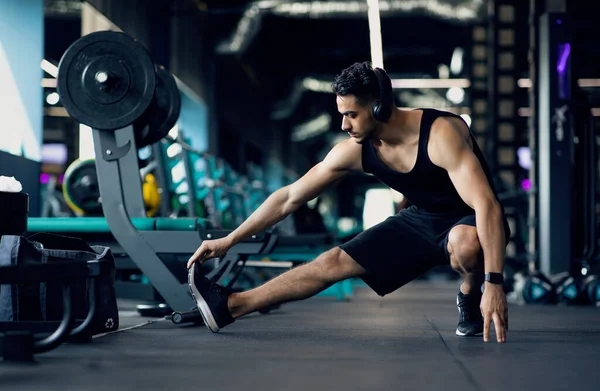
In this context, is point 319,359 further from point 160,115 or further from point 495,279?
point 160,115

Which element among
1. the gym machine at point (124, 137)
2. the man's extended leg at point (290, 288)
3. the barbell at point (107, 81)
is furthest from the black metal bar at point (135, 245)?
the man's extended leg at point (290, 288)

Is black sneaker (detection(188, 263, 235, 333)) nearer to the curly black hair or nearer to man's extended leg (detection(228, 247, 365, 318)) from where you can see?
man's extended leg (detection(228, 247, 365, 318))

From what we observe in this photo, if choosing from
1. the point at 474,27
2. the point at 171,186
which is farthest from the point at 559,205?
the point at 474,27

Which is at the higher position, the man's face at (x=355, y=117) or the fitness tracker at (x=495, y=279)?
the man's face at (x=355, y=117)

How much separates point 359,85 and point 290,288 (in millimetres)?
843

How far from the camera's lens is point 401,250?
10.8 ft

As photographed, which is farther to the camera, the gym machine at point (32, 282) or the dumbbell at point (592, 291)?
the dumbbell at point (592, 291)

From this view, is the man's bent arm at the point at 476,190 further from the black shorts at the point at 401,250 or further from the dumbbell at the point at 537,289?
the dumbbell at the point at 537,289

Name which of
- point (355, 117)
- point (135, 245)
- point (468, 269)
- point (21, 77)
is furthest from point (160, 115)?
point (468, 269)

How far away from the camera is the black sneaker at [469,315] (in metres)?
3.32

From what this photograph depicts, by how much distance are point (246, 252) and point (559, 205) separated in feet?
11.7

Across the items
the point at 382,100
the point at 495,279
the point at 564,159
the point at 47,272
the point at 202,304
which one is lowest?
the point at 564,159

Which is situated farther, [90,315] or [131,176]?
[131,176]

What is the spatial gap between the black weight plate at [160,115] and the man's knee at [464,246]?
176cm
